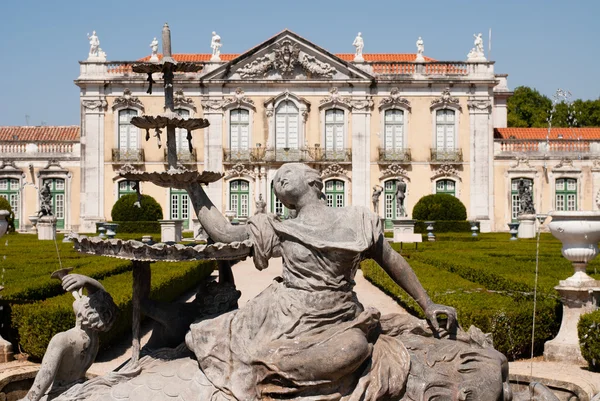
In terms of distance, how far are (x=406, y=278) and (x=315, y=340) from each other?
0.58m

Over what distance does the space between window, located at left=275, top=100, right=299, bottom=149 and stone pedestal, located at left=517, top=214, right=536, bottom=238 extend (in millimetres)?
9215

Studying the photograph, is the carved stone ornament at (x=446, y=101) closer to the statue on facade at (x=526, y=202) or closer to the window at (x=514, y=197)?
the window at (x=514, y=197)

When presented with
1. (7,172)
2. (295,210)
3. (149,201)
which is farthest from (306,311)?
(7,172)

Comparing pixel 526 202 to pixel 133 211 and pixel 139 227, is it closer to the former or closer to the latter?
pixel 139 227

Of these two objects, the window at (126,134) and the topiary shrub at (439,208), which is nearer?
the topiary shrub at (439,208)

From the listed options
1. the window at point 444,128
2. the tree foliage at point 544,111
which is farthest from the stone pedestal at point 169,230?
the tree foliage at point 544,111

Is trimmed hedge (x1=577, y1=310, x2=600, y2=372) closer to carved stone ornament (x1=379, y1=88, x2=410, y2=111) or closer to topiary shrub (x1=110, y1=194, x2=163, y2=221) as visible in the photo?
topiary shrub (x1=110, y1=194, x2=163, y2=221)

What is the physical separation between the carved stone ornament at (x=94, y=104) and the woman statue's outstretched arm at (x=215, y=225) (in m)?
25.9

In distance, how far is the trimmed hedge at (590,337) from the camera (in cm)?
542

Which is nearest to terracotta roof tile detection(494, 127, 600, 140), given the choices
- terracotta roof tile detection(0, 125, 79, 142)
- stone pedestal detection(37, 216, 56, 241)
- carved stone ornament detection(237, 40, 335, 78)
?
carved stone ornament detection(237, 40, 335, 78)

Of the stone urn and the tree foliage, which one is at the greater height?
the tree foliage

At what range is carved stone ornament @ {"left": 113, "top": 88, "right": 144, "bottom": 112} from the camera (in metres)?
28.0

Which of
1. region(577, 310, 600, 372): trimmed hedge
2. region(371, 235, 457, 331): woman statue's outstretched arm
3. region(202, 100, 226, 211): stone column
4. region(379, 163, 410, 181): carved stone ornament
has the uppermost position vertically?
region(202, 100, 226, 211): stone column

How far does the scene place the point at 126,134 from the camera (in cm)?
2827
